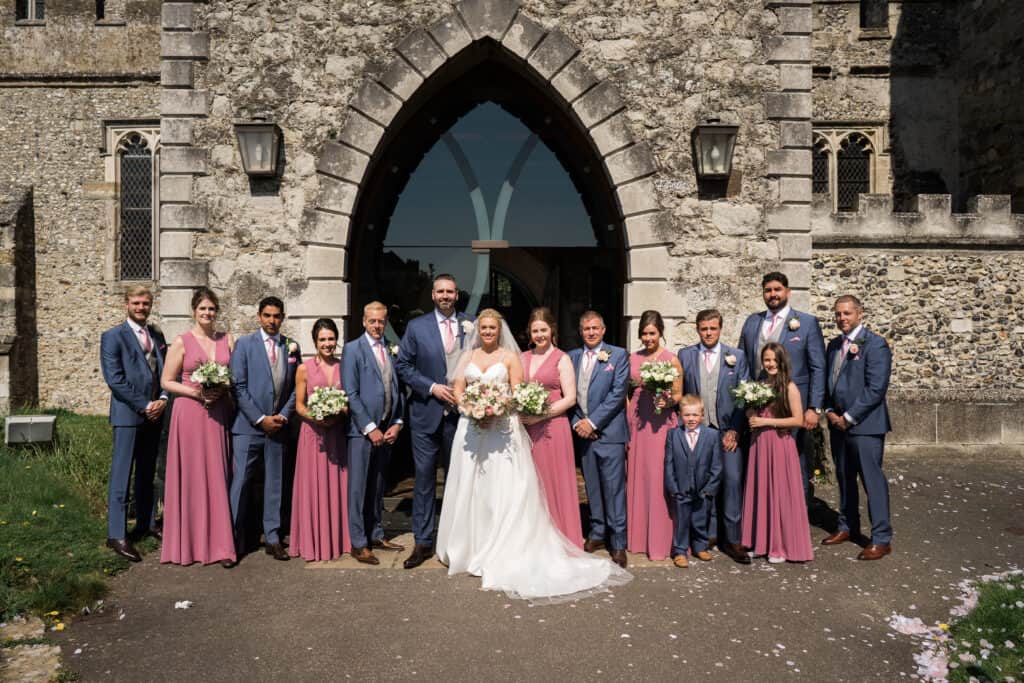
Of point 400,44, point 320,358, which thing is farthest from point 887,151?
point 320,358

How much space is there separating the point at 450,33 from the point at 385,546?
4.67 metres

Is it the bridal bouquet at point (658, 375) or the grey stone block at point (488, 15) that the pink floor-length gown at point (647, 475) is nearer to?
the bridal bouquet at point (658, 375)

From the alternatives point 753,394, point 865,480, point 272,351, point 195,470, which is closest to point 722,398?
point 753,394

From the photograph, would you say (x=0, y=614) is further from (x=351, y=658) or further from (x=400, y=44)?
(x=400, y=44)

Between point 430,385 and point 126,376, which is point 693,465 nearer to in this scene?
point 430,385

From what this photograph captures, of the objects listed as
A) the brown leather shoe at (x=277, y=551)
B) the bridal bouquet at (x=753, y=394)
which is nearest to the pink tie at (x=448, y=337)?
the brown leather shoe at (x=277, y=551)

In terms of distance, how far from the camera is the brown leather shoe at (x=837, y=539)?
5738 millimetres

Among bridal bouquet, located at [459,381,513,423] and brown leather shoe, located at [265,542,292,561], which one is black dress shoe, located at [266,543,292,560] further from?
bridal bouquet, located at [459,381,513,423]

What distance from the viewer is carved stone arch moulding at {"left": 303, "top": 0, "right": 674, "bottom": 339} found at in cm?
681

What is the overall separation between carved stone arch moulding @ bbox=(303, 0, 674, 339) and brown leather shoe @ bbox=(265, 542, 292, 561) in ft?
7.14

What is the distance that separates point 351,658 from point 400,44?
5.38 metres

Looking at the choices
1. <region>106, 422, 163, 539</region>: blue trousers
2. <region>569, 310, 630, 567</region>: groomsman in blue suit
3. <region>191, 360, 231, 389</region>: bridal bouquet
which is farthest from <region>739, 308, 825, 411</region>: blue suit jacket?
<region>106, 422, 163, 539</region>: blue trousers

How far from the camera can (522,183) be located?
27.6 ft

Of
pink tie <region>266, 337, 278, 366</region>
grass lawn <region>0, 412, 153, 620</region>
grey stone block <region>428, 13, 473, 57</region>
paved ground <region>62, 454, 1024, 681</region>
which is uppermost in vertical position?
grey stone block <region>428, 13, 473, 57</region>
